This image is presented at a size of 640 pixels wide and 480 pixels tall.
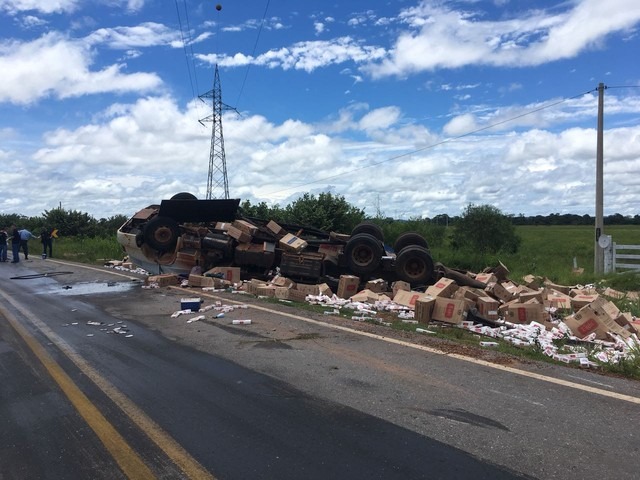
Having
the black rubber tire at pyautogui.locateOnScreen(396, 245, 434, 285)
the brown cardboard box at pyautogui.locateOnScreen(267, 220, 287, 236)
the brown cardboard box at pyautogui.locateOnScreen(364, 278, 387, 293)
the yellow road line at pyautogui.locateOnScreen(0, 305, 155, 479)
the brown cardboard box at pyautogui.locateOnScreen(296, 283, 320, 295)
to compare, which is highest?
the brown cardboard box at pyautogui.locateOnScreen(267, 220, 287, 236)

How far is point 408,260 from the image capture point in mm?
13102

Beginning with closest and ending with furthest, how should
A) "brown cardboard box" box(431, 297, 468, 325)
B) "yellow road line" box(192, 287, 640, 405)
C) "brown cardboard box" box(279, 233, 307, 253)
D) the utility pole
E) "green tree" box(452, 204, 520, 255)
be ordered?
1. "yellow road line" box(192, 287, 640, 405)
2. "brown cardboard box" box(431, 297, 468, 325)
3. "brown cardboard box" box(279, 233, 307, 253)
4. the utility pole
5. "green tree" box(452, 204, 520, 255)

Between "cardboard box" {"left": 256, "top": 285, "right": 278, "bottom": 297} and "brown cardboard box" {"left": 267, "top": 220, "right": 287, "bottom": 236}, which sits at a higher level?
"brown cardboard box" {"left": 267, "top": 220, "right": 287, "bottom": 236}

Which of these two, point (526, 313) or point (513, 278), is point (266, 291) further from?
point (513, 278)

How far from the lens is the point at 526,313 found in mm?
9531

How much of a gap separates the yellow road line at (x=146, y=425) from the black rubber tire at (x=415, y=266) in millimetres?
8049

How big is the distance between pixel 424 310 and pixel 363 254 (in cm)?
422

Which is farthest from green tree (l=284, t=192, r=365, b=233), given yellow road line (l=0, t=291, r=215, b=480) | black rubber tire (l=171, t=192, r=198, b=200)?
yellow road line (l=0, t=291, r=215, b=480)

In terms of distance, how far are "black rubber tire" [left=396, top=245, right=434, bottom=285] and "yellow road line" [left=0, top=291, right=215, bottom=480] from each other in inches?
317

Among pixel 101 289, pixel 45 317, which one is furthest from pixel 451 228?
pixel 45 317

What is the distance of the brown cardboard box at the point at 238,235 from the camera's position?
46.8 ft

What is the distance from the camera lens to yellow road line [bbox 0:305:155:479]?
3.69 metres

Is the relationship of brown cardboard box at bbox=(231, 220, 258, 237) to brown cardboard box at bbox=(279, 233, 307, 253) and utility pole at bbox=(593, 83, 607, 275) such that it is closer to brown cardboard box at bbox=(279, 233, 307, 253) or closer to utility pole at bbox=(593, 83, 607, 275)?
brown cardboard box at bbox=(279, 233, 307, 253)

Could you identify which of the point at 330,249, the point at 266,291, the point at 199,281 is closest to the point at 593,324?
the point at 266,291
